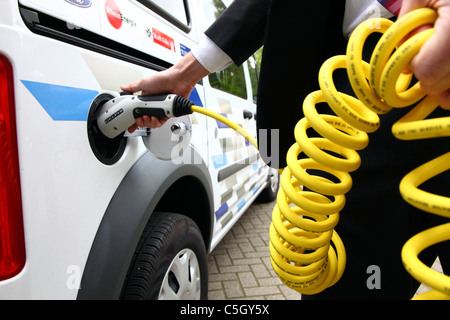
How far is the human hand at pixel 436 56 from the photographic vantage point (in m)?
0.45

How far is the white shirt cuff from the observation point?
1013 millimetres

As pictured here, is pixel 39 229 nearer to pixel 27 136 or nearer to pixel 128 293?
pixel 27 136

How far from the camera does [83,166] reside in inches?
33.9

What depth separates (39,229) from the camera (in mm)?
738

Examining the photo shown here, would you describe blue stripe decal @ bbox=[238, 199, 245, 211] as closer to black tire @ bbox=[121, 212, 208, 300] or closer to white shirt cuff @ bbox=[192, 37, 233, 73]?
Result: black tire @ bbox=[121, 212, 208, 300]

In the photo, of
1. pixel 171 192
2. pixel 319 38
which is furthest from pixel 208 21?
pixel 319 38

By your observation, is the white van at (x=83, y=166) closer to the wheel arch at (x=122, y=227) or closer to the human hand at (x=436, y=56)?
the wheel arch at (x=122, y=227)

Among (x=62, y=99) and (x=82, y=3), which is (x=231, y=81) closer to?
(x=82, y=3)

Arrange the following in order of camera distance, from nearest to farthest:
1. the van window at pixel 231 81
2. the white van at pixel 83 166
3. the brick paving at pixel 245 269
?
the white van at pixel 83 166, the van window at pixel 231 81, the brick paving at pixel 245 269

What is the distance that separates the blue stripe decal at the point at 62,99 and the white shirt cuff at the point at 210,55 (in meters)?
0.37

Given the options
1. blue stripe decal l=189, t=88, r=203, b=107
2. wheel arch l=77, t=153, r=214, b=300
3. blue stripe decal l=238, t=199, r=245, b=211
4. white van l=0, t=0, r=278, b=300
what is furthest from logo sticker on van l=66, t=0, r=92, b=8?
blue stripe decal l=238, t=199, r=245, b=211

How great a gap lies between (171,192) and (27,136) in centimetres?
94

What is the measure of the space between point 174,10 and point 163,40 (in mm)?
284

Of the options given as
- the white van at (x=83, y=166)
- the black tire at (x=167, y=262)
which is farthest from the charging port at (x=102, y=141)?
the black tire at (x=167, y=262)
